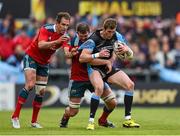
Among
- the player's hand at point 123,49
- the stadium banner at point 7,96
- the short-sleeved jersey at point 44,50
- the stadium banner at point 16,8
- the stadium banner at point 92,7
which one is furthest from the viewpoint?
the stadium banner at point 92,7

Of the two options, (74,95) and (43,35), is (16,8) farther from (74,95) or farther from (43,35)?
(74,95)

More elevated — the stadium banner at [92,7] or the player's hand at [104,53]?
the stadium banner at [92,7]

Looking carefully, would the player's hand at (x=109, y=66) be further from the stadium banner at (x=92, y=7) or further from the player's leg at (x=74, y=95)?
the stadium banner at (x=92, y=7)

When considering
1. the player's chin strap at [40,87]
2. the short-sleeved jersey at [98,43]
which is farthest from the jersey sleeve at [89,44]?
the player's chin strap at [40,87]

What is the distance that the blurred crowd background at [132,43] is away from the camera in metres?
24.5

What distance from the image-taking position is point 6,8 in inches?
1055

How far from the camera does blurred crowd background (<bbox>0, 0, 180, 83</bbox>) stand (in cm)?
2452

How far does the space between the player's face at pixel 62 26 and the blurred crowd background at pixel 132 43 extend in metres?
9.95

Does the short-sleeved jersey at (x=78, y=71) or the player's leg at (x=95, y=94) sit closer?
the player's leg at (x=95, y=94)

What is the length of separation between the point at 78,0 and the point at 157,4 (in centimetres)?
336

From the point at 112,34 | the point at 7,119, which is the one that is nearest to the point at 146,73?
the point at 7,119

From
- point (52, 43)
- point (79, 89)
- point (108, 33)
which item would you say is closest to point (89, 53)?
point (108, 33)

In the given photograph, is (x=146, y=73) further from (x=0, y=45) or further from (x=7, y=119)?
(x=7, y=119)

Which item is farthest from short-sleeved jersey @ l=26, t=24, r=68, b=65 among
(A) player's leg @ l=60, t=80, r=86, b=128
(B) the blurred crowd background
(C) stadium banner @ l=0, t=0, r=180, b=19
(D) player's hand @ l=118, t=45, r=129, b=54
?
(C) stadium banner @ l=0, t=0, r=180, b=19
